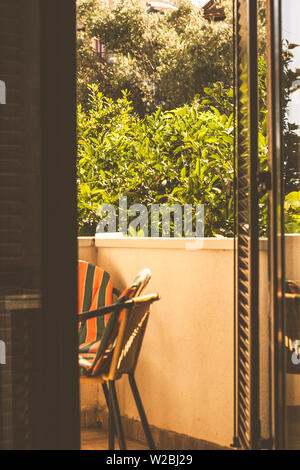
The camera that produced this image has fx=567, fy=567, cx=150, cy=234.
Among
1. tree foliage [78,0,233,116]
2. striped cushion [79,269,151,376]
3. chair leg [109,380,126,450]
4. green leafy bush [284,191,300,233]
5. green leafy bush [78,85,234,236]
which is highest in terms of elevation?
tree foliage [78,0,233,116]

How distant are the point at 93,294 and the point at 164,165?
5.48 feet

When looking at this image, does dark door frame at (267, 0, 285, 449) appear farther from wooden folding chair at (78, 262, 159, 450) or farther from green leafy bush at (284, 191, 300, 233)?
wooden folding chair at (78, 262, 159, 450)

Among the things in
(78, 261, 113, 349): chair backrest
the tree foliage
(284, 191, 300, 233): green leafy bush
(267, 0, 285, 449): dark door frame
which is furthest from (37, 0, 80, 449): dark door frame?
the tree foliage

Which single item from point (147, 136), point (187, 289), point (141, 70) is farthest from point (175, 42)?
point (187, 289)

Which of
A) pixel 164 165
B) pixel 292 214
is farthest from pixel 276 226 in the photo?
pixel 164 165

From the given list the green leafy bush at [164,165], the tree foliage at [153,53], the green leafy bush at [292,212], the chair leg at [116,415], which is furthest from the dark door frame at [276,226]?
the tree foliage at [153,53]

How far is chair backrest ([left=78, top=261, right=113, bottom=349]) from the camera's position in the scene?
285 centimetres

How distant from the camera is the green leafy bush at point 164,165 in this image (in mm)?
3643

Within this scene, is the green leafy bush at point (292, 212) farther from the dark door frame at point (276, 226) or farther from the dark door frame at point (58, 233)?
the dark door frame at point (58, 233)

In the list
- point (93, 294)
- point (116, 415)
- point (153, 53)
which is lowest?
point (116, 415)

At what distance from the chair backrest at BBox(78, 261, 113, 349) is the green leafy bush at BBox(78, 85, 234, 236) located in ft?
2.75

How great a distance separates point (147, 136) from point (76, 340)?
3.51 metres

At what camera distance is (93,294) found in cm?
290

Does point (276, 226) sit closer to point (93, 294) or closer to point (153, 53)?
point (93, 294)
